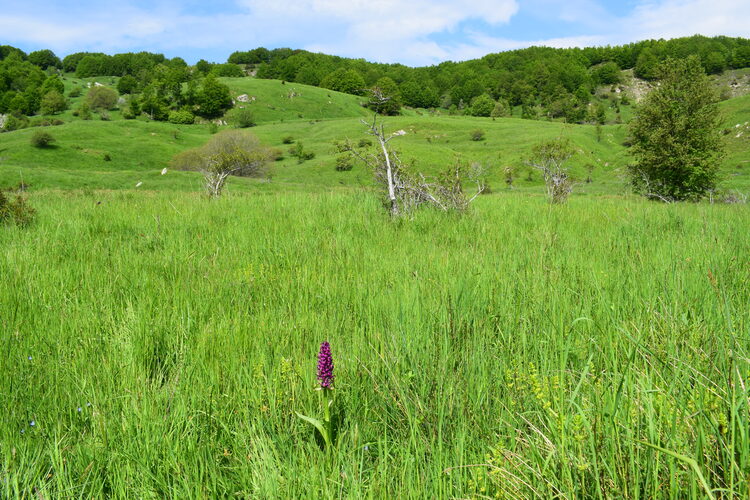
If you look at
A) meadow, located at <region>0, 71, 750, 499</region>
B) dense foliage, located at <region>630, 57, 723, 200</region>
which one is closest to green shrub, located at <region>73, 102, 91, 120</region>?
dense foliage, located at <region>630, 57, 723, 200</region>

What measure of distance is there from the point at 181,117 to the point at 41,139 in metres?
45.3

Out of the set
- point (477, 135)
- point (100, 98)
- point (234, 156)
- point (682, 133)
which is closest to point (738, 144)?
point (682, 133)

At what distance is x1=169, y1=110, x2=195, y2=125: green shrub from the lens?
99188 millimetres

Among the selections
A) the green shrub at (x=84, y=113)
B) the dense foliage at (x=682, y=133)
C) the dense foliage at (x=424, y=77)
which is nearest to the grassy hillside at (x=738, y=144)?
the dense foliage at (x=682, y=133)

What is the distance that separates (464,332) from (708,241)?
4233 mm

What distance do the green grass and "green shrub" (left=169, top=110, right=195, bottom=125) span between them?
10751 cm

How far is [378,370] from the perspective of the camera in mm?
1921

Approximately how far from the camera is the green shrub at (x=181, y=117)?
9919cm

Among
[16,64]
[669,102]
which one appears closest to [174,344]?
[669,102]

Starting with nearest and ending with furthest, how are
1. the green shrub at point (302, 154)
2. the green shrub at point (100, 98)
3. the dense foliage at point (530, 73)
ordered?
the green shrub at point (302, 154) < the green shrub at point (100, 98) < the dense foliage at point (530, 73)

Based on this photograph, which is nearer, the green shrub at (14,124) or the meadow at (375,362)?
the meadow at (375,362)

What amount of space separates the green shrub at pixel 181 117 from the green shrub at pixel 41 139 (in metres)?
43.0

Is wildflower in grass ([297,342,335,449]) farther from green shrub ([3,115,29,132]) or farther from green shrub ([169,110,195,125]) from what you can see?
green shrub ([169,110,195,125])

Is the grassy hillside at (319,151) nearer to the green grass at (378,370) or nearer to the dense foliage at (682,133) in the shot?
the dense foliage at (682,133)
